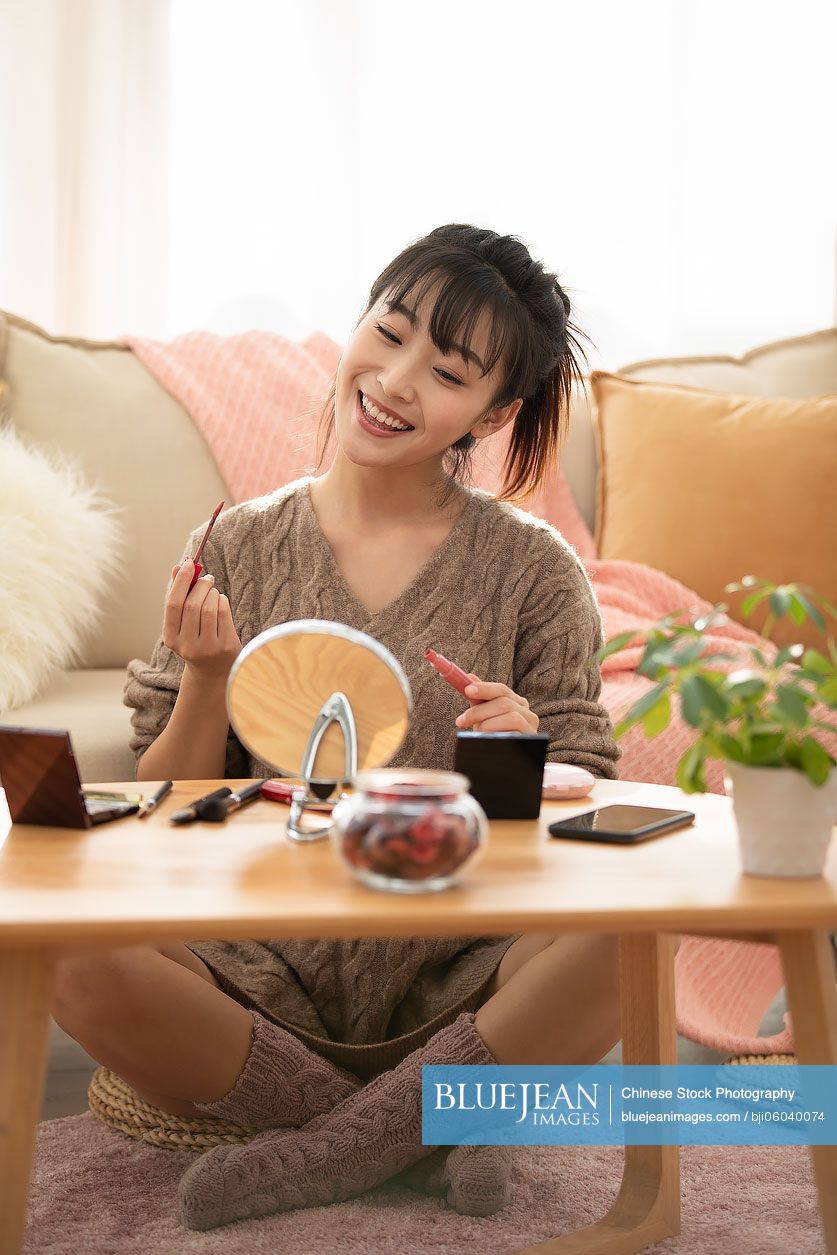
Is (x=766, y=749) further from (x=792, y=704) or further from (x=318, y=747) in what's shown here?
(x=318, y=747)

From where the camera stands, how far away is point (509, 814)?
100cm

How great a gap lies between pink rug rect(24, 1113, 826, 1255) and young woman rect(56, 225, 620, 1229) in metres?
0.03

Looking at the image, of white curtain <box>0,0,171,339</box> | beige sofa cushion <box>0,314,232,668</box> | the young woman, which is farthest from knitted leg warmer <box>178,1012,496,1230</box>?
white curtain <box>0,0,171,339</box>

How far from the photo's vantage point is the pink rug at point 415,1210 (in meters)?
1.14

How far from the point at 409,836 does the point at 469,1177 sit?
0.57 meters

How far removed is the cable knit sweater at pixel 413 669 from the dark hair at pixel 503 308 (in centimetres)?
12

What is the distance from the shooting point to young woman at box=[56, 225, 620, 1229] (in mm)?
1163

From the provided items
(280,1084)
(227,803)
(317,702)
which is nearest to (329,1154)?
(280,1084)

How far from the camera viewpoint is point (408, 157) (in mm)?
2895

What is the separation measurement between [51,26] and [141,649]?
1.43m

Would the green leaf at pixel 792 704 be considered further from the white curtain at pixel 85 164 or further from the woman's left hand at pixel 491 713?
the white curtain at pixel 85 164

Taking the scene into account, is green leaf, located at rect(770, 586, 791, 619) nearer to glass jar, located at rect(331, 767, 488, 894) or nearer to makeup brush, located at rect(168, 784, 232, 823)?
glass jar, located at rect(331, 767, 488, 894)

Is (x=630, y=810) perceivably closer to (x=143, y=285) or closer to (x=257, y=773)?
(x=257, y=773)

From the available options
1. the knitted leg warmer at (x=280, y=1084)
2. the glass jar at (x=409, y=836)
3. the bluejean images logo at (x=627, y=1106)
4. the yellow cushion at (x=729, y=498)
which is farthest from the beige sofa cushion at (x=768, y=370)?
the glass jar at (x=409, y=836)
